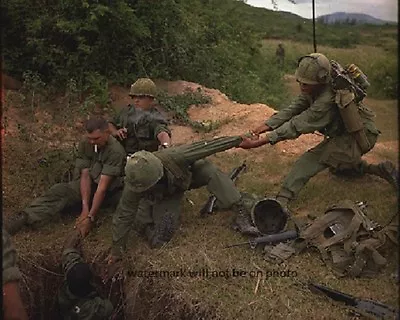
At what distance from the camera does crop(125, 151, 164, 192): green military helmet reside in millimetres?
4379

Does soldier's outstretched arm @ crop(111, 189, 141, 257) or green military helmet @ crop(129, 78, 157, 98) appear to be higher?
green military helmet @ crop(129, 78, 157, 98)

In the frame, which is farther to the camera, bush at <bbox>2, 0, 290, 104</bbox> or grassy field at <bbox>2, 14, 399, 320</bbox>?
bush at <bbox>2, 0, 290, 104</bbox>

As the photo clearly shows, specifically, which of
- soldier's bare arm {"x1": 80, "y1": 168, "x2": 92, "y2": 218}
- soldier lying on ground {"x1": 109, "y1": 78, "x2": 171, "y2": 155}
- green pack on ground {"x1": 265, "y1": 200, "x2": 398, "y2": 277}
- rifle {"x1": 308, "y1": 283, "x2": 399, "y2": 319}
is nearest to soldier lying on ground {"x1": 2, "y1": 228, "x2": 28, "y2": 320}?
rifle {"x1": 308, "y1": 283, "x2": 399, "y2": 319}

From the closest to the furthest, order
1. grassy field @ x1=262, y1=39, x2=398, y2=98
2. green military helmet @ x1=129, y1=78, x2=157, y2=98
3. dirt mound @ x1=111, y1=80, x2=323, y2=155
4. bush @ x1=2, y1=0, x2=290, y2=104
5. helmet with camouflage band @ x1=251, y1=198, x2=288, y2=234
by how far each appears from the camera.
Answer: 1. helmet with camouflage band @ x1=251, y1=198, x2=288, y2=234
2. green military helmet @ x1=129, y1=78, x2=157, y2=98
3. dirt mound @ x1=111, y1=80, x2=323, y2=155
4. bush @ x1=2, y1=0, x2=290, y2=104
5. grassy field @ x1=262, y1=39, x2=398, y2=98

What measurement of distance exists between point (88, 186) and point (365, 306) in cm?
272

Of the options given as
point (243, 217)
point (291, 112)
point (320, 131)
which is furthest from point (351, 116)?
point (243, 217)

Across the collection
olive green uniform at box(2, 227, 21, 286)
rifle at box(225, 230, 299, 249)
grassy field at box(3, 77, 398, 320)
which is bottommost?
grassy field at box(3, 77, 398, 320)

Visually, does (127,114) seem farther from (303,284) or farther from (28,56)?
(28,56)

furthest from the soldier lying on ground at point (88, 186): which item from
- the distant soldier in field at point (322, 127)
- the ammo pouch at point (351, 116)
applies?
the ammo pouch at point (351, 116)

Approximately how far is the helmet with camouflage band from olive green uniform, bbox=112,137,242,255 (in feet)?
0.76

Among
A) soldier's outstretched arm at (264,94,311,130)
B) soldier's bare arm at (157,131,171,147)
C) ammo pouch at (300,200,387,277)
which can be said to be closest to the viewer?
ammo pouch at (300,200,387,277)

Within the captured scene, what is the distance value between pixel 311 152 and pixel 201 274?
180cm

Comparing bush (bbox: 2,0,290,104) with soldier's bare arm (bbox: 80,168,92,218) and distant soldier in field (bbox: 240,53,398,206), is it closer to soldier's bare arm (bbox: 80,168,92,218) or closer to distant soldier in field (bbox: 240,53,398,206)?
soldier's bare arm (bbox: 80,168,92,218)

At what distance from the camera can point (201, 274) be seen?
4.47 meters
